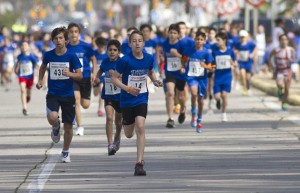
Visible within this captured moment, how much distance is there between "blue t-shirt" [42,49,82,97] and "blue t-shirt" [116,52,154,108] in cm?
156

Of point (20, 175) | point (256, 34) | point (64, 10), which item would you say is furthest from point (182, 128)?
point (64, 10)

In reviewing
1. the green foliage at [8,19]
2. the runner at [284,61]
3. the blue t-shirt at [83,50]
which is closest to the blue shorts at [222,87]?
the runner at [284,61]

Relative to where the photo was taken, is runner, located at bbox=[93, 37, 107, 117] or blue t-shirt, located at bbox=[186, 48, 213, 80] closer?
blue t-shirt, located at bbox=[186, 48, 213, 80]

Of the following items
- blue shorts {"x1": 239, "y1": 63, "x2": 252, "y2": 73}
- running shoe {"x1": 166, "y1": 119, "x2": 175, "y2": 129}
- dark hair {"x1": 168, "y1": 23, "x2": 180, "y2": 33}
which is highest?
dark hair {"x1": 168, "y1": 23, "x2": 180, "y2": 33}

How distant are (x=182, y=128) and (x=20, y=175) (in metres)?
8.04

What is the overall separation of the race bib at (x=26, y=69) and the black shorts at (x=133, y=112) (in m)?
13.2

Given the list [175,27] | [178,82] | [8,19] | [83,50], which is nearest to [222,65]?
[178,82]

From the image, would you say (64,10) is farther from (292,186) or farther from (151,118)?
(292,186)

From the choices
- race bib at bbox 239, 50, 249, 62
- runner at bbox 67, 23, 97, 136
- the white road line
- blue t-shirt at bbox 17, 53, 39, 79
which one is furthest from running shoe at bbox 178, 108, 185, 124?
race bib at bbox 239, 50, 249, 62

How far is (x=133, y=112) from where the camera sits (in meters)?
16.0

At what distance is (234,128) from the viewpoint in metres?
22.9

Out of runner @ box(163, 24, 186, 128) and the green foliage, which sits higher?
runner @ box(163, 24, 186, 128)

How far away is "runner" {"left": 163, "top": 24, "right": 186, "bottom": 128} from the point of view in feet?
78.7

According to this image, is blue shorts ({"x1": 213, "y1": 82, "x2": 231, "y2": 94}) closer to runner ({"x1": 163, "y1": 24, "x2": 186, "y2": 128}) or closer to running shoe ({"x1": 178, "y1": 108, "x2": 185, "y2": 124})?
runner ({"x1": 163, "y1": 24, "x2": 186, "y2": 128})
